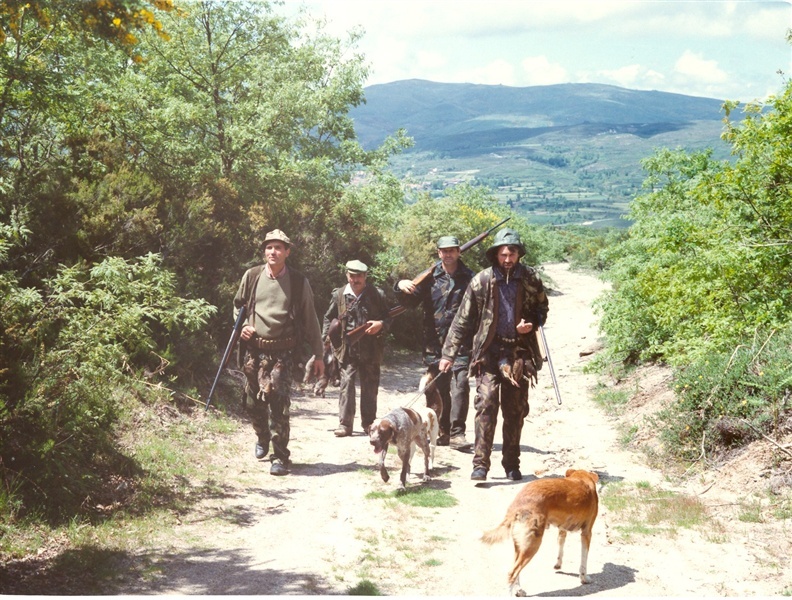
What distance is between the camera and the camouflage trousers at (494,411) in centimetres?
712

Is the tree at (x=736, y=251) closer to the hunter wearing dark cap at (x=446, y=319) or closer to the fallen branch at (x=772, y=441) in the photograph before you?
the fallen branch at (x=772, y=441)

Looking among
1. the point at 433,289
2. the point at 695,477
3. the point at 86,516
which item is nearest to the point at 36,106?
the point at 86,516

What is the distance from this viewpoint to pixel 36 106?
6879mm

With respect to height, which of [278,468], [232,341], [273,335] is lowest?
[278,468]

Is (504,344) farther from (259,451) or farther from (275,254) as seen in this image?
(259,451)

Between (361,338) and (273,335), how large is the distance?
1.90 m

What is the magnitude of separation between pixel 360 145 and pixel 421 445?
3.74m

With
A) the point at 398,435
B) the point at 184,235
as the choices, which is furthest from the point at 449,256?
the point at 184,235

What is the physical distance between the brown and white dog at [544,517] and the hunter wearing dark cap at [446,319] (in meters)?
3.94

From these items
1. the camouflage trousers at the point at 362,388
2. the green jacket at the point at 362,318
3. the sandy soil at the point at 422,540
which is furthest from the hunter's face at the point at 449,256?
the sandy soil at the point at 422,540

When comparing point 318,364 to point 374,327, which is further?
point 374,327

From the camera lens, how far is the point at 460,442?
348 inches

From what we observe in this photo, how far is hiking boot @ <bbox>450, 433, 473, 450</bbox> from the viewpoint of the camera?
344 inches

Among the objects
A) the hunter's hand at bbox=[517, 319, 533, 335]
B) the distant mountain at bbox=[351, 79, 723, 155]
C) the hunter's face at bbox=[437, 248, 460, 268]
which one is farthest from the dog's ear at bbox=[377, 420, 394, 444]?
the distant mountain at bbox=[351, 79, 723, 155]
